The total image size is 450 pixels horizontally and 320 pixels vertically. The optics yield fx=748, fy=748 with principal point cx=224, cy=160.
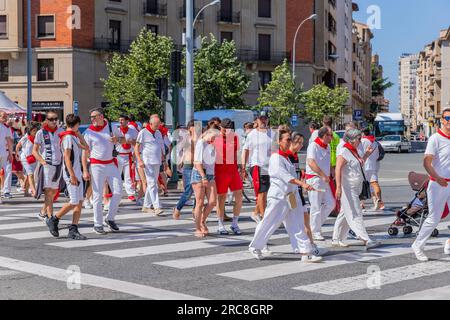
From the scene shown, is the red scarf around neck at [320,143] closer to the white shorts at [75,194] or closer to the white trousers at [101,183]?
the white trousers at [101,183]

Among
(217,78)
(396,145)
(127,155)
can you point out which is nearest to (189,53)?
(127,155)

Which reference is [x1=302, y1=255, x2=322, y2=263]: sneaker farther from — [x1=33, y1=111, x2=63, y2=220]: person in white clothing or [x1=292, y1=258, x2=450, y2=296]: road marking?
[x1=33, y1=111, x2=63, y2=220]: person in white clothing

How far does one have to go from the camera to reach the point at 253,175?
1234 centimetres

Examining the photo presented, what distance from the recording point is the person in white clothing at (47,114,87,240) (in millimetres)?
10820

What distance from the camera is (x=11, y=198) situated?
58.0 feet

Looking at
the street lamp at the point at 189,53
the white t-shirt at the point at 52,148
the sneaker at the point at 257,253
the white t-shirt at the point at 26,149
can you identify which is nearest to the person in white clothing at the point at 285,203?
the sneaker at the point at 257,253

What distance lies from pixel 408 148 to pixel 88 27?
78.9 feet

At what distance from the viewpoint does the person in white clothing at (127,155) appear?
51.4 ft

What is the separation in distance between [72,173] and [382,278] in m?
4.88

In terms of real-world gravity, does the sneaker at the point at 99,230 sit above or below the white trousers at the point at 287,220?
below

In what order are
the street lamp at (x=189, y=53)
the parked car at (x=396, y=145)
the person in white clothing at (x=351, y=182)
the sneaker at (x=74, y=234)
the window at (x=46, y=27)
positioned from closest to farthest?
the person in white clothing at (x=351, y=182) < the sneaker at (x=74, y=234) < the street lamp at (x=189, y=53) < the window at (x=46, y=27) < the parked car at (x=396, y=145)

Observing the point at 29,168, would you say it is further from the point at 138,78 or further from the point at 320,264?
the point at 138,78

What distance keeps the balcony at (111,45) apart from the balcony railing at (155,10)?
2701 mm
